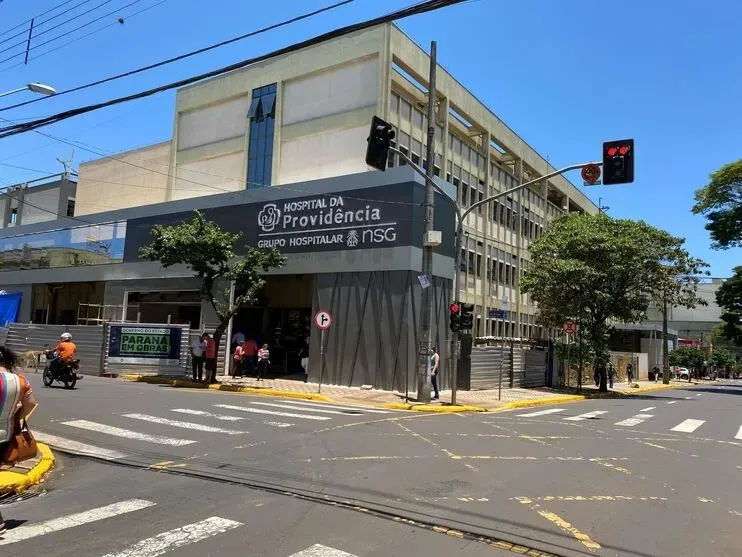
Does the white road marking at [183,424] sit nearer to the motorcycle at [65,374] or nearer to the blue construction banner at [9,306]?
the motorcycle at [65,374]

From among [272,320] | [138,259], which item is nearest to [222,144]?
[138,259]

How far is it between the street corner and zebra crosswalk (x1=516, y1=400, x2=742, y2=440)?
3.68ft

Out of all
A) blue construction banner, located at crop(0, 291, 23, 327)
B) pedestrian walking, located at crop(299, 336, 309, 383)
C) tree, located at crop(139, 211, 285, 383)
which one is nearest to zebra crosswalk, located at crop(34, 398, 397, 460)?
tree, located at crop(139, 211, 285, 383)

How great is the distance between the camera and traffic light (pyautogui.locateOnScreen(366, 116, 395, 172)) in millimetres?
13867

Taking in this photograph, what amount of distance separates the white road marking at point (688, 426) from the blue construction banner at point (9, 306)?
36878mm

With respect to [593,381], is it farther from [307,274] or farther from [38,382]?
[38,382]

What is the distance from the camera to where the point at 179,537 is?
5293 mm

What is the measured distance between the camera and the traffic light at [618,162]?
1353 cm

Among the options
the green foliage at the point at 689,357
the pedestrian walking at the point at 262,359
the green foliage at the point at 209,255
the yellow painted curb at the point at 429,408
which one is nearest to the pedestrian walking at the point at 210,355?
the green foliage at the point at 209,255

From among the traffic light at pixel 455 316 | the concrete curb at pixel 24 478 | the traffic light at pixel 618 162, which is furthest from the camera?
the traffic light at pixel 455 316

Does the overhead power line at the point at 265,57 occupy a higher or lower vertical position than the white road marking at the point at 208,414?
higher

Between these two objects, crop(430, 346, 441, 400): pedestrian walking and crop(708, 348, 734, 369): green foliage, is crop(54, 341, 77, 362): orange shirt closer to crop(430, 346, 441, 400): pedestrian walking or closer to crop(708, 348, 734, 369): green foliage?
crop(430, 346, 441, 400): pedestrian walking

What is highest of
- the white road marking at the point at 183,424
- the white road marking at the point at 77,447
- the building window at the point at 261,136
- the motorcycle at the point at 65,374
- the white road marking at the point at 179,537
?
the building window at the point at 261,136

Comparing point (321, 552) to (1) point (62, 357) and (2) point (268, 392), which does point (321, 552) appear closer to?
(1) point (62, 357)
